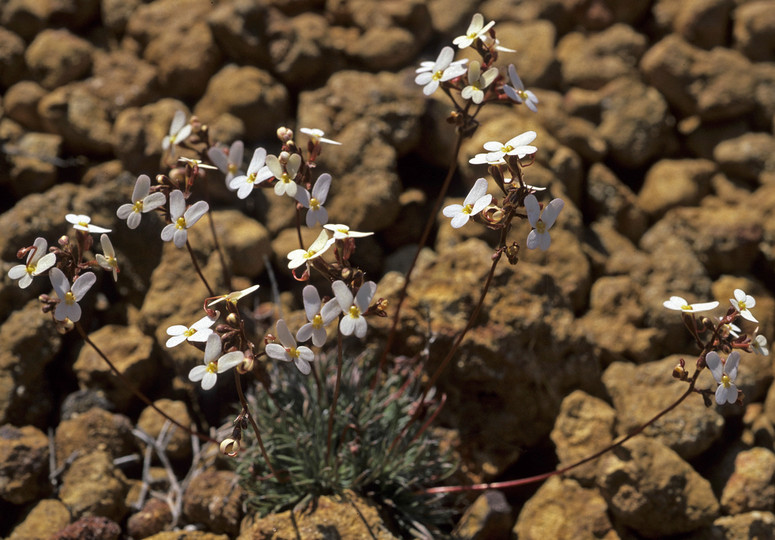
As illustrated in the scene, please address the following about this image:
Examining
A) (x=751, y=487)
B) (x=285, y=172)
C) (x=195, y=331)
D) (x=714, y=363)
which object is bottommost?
(x=751, y=487)

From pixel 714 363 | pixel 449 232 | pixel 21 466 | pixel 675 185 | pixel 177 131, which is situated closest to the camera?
pixel 714 363

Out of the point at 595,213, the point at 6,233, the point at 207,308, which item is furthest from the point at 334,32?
the point at 207,308

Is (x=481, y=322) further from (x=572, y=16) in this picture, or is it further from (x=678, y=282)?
(x=572, y=16)

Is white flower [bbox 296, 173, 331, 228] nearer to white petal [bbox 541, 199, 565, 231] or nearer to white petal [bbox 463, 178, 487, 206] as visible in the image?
white petal [bbox 463, 178, 487, 206]

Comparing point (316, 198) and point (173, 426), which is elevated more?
point (316, 198)

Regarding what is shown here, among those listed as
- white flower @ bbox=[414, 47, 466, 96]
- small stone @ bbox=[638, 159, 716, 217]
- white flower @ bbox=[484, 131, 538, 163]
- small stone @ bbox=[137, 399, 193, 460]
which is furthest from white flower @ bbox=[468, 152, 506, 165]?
small stone @ bbox=[638, 159, 716, 217]

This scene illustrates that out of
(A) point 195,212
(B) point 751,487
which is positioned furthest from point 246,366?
(B) point 751,487

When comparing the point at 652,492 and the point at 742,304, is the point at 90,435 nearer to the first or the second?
the point at 652,492
